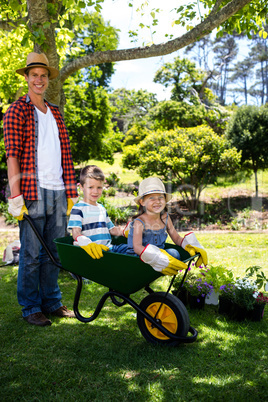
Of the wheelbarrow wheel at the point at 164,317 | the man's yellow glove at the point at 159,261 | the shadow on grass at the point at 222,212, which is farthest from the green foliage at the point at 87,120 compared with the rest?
the man's yellow glove at the point at 159,261

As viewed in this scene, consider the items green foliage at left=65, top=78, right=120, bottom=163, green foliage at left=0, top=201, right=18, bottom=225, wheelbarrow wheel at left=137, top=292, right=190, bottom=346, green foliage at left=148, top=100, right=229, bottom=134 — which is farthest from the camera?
green foliage at left=148, top=100, right=229, bottom=134

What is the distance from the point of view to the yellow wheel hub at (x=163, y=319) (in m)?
2.43

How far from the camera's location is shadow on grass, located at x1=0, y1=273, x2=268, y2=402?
1.99 meters

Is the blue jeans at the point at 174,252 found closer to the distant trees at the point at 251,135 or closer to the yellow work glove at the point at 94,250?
the yellow work glove at the point at 94,250

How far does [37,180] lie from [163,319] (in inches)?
56.5

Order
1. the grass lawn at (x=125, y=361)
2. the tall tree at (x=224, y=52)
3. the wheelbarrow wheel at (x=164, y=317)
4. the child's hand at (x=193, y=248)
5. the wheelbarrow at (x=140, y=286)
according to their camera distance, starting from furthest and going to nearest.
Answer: the tall tree at (x=224, y=52) → the child's hand at (x=193, y=248) → the wheelbarrow wheel at (x=164, y=317) → the wheelbarrow at (x=140, y=286) → the grass lawn at (x=125, y=361)

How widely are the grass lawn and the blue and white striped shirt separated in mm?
764

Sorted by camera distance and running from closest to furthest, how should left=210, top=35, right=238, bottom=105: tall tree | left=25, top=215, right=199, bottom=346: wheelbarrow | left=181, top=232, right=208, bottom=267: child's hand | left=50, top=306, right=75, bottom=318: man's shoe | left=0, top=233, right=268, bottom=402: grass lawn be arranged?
left=0, top=233, right=268, bottom=402: grass lawn < left=25, top=215, right=199, bottom=346: wheelbarrow < left=181, top=232, right=208, bottom=267: child's hand < left=50, top=306, right=75, bottom=318: man's shoe < left=210, top=35, right=238, bottom=105: tall tree

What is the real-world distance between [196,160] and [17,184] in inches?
232

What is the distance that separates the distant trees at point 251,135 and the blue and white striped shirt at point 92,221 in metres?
7.66

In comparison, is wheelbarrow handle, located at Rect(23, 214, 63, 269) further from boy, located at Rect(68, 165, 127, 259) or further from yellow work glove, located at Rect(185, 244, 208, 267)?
yellow work glove, located at Rect(185, 244, 208, 267)

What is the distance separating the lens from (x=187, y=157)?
8148mm

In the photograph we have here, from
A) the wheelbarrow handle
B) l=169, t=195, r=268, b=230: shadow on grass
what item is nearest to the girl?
the wheelbarrow handle

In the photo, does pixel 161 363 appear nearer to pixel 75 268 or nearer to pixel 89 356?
pixel 89 356
